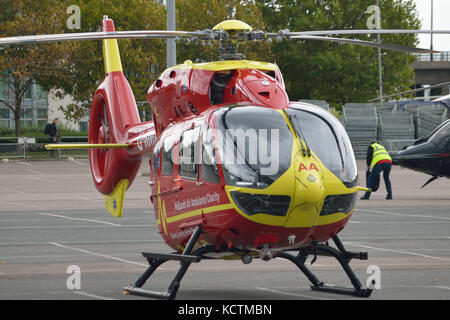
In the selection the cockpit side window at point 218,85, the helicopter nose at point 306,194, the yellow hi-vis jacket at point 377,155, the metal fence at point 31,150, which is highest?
the cockpit side window at point 218,85

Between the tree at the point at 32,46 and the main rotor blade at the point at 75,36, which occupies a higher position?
the tree at the point at 32,46

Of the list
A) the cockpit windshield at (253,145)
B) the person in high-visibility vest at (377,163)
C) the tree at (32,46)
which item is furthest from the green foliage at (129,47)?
the cockpit windshield at (253,145)

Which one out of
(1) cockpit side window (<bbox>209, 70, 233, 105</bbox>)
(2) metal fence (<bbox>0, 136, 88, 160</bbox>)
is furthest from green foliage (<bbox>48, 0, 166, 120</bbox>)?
(1) cockpit side window (<bbox>209, 70, 233, 105</bbox>)

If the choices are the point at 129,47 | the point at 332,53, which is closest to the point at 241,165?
the point at 129,47

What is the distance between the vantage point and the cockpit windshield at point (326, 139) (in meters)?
8.63

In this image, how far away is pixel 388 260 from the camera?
1293 centimetres

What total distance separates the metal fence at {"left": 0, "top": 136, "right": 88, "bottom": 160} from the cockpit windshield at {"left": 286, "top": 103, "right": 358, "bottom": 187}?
119ft

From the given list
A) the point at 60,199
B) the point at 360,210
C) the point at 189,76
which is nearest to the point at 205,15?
the point at 60,199

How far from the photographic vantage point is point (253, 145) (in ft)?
28.0

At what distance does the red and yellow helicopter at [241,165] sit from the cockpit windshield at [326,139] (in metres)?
0.01

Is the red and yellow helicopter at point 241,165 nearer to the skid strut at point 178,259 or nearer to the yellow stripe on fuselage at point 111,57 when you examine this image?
the skid strut at point 178,259

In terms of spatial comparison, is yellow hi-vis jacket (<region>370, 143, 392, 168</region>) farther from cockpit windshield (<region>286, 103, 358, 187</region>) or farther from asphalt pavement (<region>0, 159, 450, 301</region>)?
cockpit windshield (<region>286, 103, 358, 187</region>)

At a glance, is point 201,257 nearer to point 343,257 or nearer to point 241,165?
point 241,165

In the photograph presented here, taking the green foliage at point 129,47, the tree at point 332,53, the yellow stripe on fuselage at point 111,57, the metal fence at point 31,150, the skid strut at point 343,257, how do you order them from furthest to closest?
the tree at point 332,53 < the green foliage at point 129,47 < the metal fence at point 31,150 < the yellow stripe on fuselage at point 111,57 < the skid strut at point 343,257
